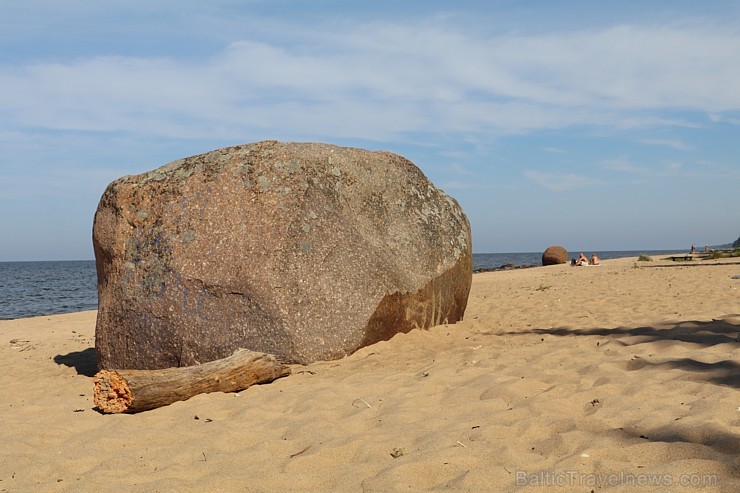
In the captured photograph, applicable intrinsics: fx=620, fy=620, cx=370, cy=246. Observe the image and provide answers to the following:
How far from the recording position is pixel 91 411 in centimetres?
550

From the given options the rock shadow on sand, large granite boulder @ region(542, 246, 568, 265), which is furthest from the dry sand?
large granite boulder @ region(542, 246, 568, 265)

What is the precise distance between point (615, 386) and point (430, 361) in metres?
2.15

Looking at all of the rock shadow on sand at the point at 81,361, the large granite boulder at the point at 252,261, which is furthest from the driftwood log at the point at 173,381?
the rock shadow on sand at the point at 81,361

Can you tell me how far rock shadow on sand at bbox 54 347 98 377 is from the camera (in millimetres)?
7953

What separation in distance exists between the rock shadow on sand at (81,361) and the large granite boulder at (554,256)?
30.1 metres

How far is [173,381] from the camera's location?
5.54 metres

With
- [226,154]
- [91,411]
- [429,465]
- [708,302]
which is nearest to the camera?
[429,465]

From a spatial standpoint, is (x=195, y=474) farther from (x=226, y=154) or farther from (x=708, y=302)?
(x=708, y=302)

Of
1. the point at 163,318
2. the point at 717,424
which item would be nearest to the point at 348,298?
the point at 163,318

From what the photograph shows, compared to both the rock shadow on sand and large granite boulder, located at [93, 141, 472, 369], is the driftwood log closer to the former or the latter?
large granite boulder, located at [93, 141, 472, 369]
